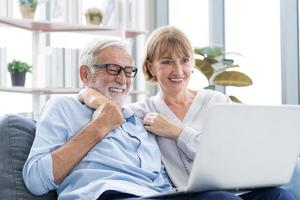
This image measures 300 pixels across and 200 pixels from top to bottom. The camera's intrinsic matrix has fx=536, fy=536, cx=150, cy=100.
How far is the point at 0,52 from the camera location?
11.3ft

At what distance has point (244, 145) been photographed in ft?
4.90

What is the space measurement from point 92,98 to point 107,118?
0.41ft

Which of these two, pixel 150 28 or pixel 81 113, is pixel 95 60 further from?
pixel 150 28

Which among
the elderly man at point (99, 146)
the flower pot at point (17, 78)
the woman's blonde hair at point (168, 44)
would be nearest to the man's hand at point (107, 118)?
the elderly man at point (99, 146)

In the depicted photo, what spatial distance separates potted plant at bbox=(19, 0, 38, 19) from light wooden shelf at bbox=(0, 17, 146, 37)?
0.05m

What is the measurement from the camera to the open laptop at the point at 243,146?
1432 millimetres

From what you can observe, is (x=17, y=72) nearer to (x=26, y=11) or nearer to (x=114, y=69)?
(x=26, y=11)

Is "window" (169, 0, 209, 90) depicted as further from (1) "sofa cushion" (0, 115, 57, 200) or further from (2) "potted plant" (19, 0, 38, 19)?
(1) "sofa cushion" (0, 115, 57, 200)

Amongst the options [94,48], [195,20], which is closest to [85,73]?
[94,48]

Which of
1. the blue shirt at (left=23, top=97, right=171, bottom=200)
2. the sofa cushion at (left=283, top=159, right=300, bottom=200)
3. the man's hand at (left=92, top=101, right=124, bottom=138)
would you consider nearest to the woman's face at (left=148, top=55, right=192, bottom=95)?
the blue shirt at (left=23, top=97, right=171, bottom=200)

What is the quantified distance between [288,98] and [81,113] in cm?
217

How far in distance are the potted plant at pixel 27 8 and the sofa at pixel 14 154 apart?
188 centimetres

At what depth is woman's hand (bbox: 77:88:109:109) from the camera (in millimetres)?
1808

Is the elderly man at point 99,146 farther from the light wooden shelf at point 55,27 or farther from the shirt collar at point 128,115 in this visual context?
the light wooden shelf at point 55,27
